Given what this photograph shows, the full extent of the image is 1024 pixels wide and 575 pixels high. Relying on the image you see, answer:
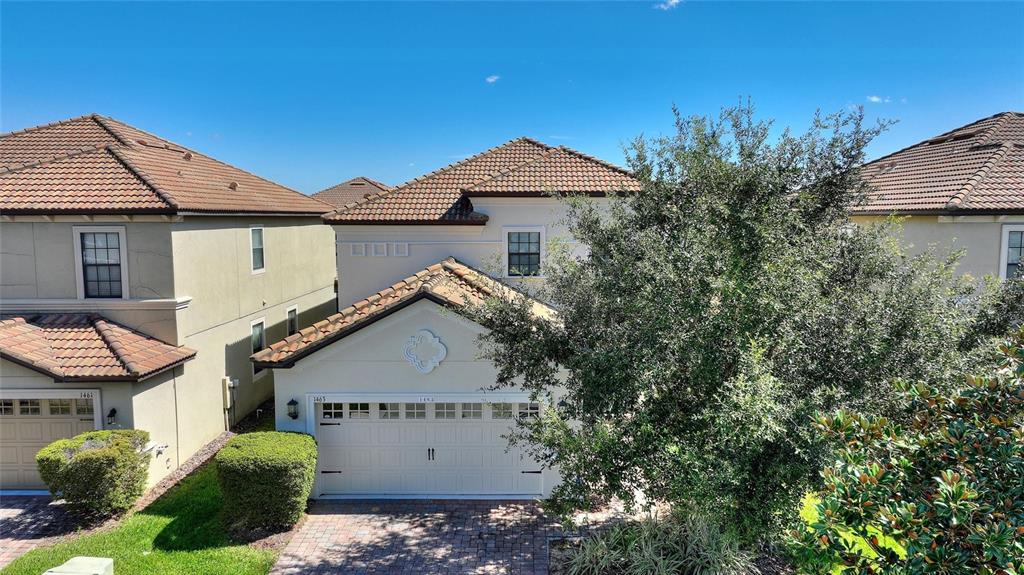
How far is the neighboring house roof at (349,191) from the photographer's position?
3646 cm

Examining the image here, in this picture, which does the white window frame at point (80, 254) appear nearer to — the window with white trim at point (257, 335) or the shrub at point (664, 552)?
the window with white trim at point (257, 335)

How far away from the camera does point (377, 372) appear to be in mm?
11570

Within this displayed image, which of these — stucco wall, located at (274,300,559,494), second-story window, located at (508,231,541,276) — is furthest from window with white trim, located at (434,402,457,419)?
second-story window, located at (508,231,541,276)

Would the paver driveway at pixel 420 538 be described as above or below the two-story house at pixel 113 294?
below

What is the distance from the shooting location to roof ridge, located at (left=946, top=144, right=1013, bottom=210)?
14.7 metres

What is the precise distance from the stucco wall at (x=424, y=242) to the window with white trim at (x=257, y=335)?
3.12 m

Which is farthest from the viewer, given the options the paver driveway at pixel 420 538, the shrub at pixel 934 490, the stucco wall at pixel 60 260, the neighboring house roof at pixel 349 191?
the neighboring house roof at pixel 349 191

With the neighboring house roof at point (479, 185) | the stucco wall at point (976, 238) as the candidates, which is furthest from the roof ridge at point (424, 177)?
the stucco wall at point (976, 238)

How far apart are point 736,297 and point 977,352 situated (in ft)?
12.0

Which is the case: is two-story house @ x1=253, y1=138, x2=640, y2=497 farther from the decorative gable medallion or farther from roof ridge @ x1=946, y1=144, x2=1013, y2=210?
roof ridge @ x1=946, y1=144, x2=1013, y2=210

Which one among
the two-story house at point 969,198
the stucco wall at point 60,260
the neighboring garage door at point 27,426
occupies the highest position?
the two-story house at point 969,198

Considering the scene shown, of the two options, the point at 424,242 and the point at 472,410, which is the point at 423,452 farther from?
the point at 424,242

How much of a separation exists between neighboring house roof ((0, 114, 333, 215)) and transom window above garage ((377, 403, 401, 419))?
253 inches

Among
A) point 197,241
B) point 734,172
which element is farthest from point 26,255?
point 734,172
